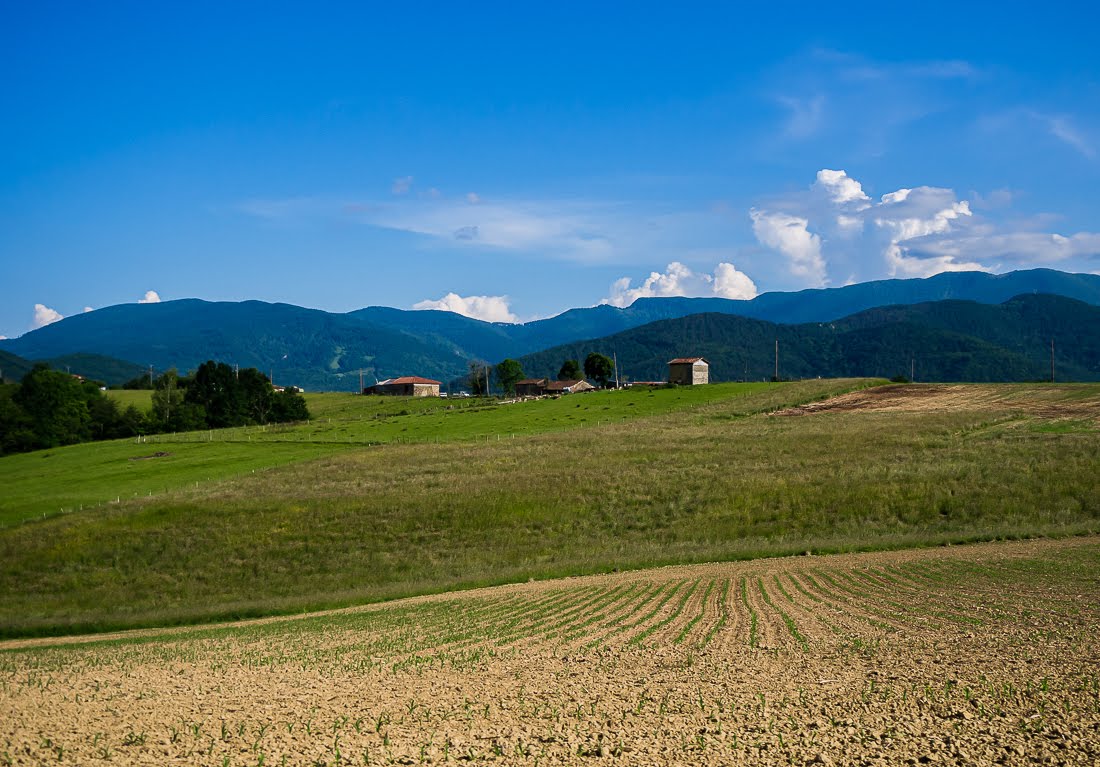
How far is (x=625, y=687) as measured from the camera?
1288 cm

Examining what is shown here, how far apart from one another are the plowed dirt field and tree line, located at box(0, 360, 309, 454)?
9991 cm

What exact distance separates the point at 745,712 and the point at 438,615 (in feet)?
43.6

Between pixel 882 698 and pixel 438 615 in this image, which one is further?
pixel 438 615

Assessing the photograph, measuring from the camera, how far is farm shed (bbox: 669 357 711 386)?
130750 mm

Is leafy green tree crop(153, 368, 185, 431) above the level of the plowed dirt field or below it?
above

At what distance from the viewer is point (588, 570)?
102 ft

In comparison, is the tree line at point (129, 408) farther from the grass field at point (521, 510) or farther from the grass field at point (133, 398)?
the grass field at point (521, 510)

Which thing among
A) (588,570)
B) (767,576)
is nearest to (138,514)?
(588,570)

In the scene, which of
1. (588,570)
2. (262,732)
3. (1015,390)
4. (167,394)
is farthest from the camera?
(167,394)

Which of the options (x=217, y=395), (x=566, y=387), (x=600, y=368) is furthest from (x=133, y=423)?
(x=600, y=368)

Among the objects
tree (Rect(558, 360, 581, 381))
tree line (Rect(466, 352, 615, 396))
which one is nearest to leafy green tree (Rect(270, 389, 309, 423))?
tree line (Rect(466, 352, 615, 396))

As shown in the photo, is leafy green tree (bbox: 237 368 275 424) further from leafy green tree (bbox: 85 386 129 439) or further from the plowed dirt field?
the plowed dirt field

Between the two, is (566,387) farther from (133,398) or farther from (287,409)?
(133,398)

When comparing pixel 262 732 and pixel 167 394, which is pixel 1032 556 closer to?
pixel 262 732
